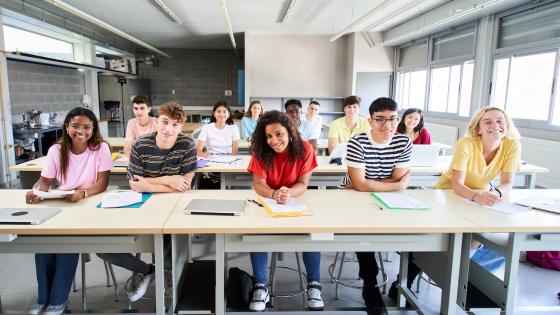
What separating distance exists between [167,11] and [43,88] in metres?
2.55

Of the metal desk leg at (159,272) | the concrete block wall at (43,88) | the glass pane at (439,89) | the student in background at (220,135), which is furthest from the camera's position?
the glass pane at (439,89)

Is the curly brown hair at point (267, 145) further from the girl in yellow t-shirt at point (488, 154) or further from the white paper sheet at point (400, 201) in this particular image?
the girl in yellow t-shirt at point (488, 154)

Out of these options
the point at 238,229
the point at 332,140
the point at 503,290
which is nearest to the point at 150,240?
→ the point at 238,229

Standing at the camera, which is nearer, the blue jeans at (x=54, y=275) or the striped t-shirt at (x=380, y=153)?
the blue jeans at (x=54, y=275)

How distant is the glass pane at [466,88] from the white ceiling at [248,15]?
3.86ft

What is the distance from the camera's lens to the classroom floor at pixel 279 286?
2.40m

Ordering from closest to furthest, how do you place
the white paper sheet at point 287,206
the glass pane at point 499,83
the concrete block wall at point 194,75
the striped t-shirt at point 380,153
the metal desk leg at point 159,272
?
the metal desk leg at point 159,272, the white paper sheet at point 287,206, the striped t-shirt at point 380,153, the glass pane at point 499,83, the concrete block wall at point 194,75

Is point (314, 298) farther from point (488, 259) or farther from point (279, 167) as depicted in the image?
point (488, 259)

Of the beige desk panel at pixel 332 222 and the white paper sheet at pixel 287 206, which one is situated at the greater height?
the white paper sheet at pixel 287 206

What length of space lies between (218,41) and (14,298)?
8.67 meters

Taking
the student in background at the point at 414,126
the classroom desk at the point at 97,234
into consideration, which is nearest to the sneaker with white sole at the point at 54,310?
the classroom desk at the point at 97,234

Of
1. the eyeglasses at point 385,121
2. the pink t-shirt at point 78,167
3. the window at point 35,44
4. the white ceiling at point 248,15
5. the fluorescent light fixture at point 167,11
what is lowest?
the pink t-shirt at point 78,167

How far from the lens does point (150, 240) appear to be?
173cm

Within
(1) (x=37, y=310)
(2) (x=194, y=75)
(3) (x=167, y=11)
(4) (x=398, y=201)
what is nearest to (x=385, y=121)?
(4) (x=398, y=201)
